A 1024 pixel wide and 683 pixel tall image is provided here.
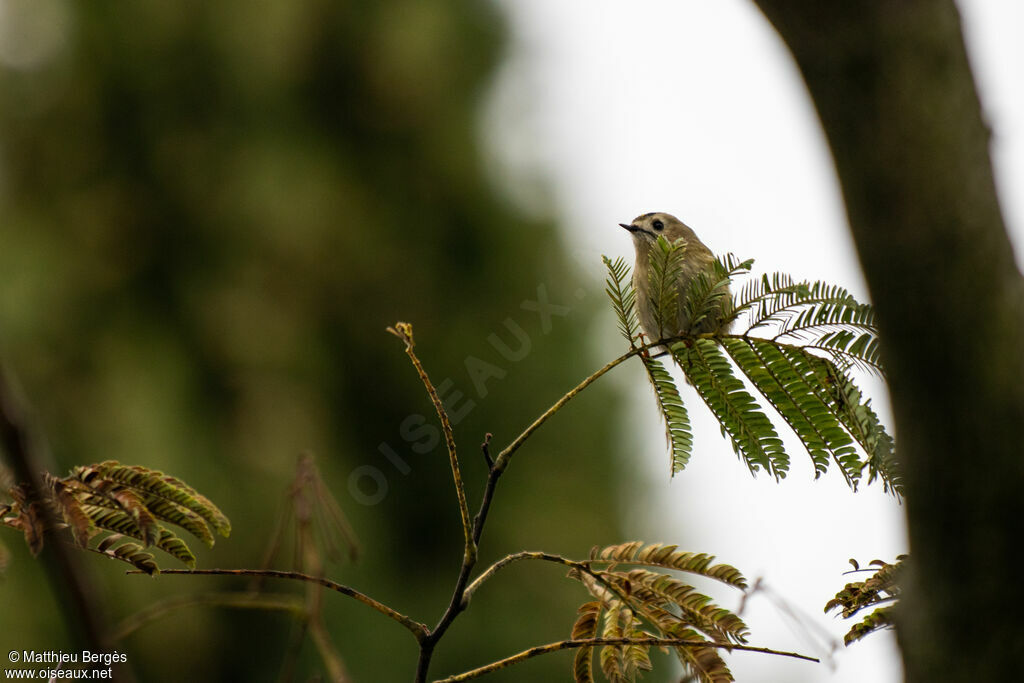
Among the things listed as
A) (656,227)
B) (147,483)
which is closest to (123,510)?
(147,483)

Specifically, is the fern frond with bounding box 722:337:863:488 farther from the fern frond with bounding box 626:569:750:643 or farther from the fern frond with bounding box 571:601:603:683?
the fern frond with bounding box 571:601:603:683

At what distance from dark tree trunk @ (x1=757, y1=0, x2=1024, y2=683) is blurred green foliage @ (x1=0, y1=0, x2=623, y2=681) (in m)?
6.08

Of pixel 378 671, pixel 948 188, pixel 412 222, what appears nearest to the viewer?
pixel 948 188

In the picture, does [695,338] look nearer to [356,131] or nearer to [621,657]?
[621,657]

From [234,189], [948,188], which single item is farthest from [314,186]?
[948,188]

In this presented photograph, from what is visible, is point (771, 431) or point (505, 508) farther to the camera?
point (505, 508)

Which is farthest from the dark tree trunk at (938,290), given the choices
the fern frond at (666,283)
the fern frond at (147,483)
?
the fern frond at (147,483)

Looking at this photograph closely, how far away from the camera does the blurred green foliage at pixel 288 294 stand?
22.9 feet

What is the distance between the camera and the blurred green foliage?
697cm

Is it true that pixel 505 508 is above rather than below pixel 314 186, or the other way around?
below

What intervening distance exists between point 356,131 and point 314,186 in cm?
81

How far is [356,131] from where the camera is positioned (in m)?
8.72

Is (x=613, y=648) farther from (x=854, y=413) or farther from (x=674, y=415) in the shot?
(x=854, y=413)

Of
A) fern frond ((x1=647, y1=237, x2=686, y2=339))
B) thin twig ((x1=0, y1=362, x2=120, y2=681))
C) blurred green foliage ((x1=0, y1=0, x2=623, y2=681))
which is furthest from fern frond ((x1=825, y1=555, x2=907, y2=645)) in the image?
blurred green foliage ((x1=0, y1=0, x2=623, y2=681))
